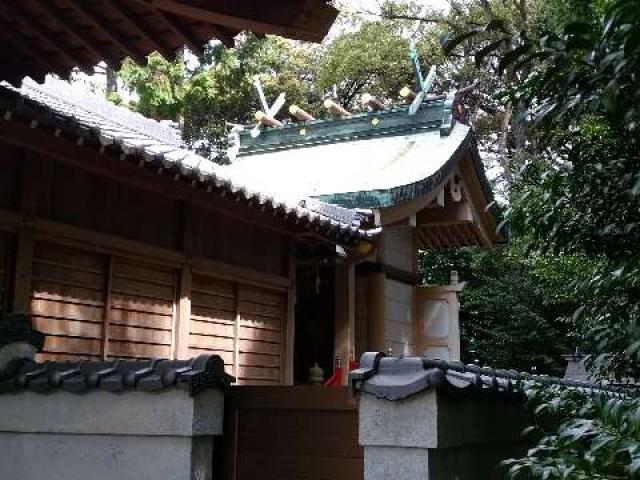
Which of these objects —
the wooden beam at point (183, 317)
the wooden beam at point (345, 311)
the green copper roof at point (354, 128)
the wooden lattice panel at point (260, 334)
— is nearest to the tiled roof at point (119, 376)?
the wooden beam at point (183, 317)

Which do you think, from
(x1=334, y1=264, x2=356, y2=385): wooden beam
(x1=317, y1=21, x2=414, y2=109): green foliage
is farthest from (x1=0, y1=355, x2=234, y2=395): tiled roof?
(x1=317, y1=21, x2=414, y2=109): green foliage

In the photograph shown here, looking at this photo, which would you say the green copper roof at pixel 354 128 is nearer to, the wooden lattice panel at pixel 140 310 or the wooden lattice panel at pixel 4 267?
the wooden lattice panel at pixel 140 310

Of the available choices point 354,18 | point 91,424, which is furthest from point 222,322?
point 354,18

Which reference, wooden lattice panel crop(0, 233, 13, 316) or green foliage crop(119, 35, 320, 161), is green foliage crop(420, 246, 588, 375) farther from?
wooden lattice panel crop(0, 233, 13, 316)

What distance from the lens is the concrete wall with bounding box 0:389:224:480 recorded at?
3941 mm

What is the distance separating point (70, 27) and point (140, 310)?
2.66 metres

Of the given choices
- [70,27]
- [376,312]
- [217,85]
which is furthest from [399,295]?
[217,85]

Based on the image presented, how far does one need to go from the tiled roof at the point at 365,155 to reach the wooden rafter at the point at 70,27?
180 inches

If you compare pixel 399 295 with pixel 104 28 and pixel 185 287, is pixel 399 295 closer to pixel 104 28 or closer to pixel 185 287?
pixel 185 287

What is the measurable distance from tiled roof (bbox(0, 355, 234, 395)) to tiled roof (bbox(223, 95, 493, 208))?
544 cm

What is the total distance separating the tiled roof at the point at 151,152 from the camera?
505cm

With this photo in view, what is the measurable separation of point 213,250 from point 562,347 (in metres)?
11.2

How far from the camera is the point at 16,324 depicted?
457 cm

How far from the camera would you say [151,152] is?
226 inches
